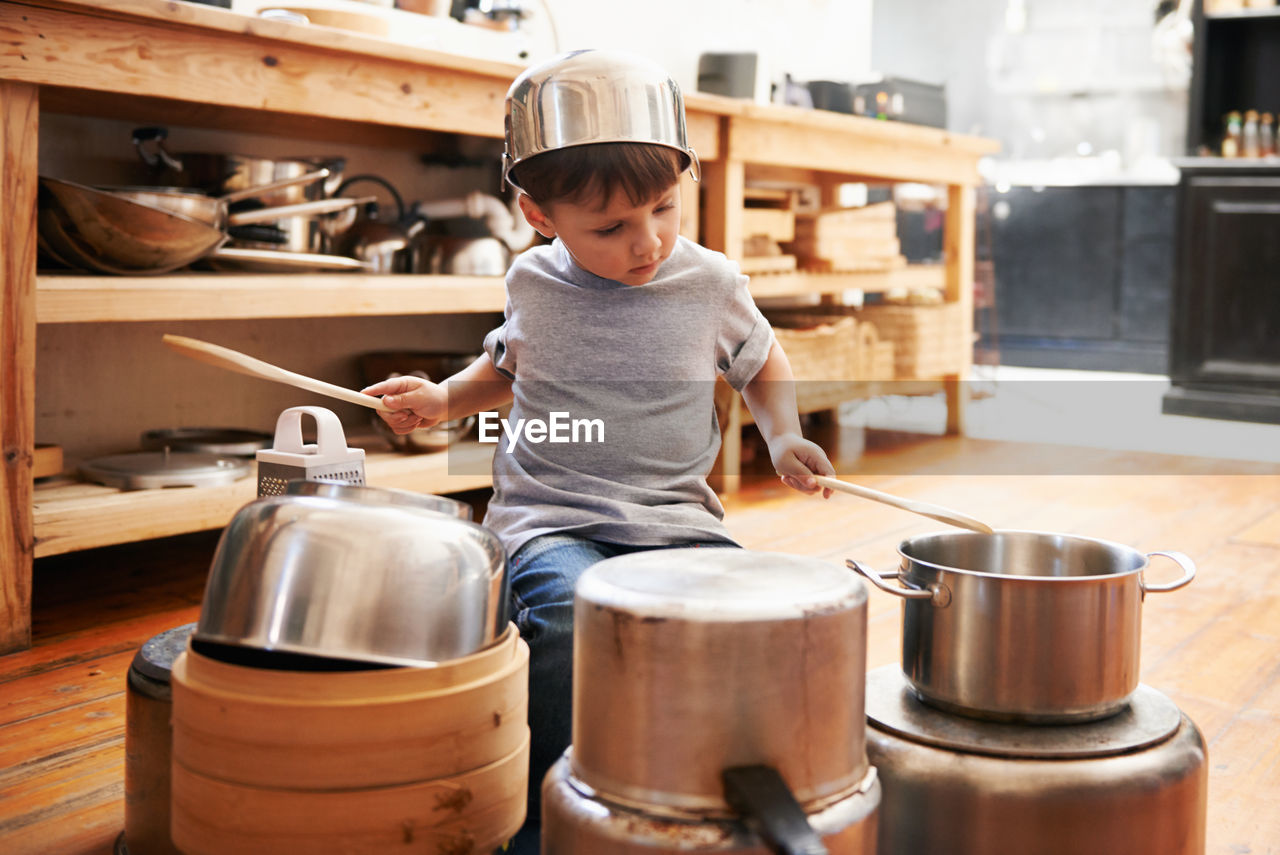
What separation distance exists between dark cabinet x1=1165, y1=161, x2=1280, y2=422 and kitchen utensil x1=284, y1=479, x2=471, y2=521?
3.83 m

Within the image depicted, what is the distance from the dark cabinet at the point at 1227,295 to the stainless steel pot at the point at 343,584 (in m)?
3.91

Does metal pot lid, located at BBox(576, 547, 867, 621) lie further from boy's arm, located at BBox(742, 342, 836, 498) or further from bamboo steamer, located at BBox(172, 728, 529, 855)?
boy's arm, located at BBox(742, 342, 836, 498)

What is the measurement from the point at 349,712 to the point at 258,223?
1433 millimetres

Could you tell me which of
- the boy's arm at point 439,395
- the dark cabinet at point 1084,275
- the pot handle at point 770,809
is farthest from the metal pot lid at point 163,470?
the dark cabinet at point 1084,275

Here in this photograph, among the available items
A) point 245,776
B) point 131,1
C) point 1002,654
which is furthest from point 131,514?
point 1002,654

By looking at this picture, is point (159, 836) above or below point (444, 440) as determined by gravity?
below

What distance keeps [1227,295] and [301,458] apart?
12.6 feet

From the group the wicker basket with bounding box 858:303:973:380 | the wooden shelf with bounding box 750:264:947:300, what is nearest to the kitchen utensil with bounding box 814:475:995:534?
the wooden shelf with bounding box 750:264:947:300

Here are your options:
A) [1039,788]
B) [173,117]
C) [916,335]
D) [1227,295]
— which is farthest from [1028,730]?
[1227,295]

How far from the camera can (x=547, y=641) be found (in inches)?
40.9

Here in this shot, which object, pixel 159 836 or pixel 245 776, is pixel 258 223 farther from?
pixel 245 776

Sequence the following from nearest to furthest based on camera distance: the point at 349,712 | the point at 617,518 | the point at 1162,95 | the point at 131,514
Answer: the point at 349,712
the point at 617,518
the point at 131,514
the point at 1162,95

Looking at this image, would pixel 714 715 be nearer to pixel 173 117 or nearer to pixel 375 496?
pixel 375 496

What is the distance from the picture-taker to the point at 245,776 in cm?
73
